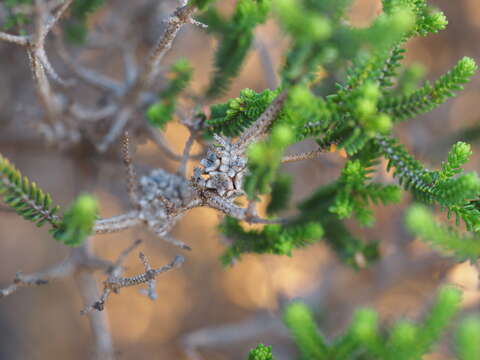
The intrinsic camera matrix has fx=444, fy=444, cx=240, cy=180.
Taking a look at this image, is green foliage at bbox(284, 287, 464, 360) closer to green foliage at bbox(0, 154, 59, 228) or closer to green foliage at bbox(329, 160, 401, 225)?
green foliage at bbox(329, 160, 401, 225)

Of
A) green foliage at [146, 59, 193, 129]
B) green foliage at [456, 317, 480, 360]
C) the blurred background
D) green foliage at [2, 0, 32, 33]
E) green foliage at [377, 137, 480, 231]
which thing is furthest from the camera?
the blurred background

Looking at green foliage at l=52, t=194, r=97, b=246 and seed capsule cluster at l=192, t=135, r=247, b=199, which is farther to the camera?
seed capsule cluster at l=192, t=135, r=247, b=199

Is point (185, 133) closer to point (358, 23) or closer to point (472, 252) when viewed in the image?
point (358, 23)

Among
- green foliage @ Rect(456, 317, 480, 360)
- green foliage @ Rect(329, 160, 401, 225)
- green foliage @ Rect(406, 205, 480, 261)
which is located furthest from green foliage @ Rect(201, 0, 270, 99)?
green foliage @ Rect(456, 317, 480, 360)

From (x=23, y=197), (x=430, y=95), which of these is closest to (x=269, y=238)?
(x=430, y=95)

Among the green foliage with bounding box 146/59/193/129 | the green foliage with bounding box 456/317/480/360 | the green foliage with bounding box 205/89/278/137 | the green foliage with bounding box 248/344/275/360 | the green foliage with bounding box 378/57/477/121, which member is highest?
the green foliage with bounding box 146/59/193/129

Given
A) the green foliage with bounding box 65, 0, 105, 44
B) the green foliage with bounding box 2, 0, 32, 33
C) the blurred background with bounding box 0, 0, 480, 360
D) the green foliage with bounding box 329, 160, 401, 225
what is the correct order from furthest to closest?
the blurred background with bounding box 0, 0, 480, 360, the green foliage with bounding box 65, 0, 105, 44, the green foliage with bounding box 2, 0, 32, 33, the green foliage with bounding box 329, 160, 401, 225

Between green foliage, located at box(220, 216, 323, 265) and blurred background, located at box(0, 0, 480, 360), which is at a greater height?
blurred background, located at box(0, 0, 480, 360)

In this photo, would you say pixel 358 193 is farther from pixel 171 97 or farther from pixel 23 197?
pixel 23 197

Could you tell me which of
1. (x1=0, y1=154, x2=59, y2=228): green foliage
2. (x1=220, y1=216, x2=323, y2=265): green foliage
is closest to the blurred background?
(x1=220, y1=216, x2=323, y2=265): green foliage

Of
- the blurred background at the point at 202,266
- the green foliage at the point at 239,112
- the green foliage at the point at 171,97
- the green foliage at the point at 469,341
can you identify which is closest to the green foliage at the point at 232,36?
the green foliage at the point at 171,97
